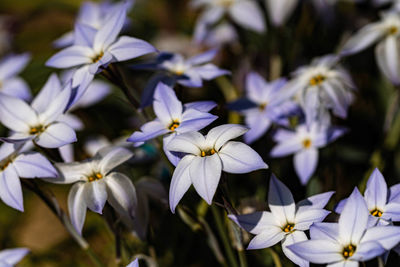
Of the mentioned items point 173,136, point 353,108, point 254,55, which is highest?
point 173,136

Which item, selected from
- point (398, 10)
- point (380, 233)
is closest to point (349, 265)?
point (380, 233)

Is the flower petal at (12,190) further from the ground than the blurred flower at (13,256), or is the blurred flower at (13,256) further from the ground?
the flower petal at (12,190)

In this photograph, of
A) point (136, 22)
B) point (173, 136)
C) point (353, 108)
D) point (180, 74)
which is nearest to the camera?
point (173, 136)

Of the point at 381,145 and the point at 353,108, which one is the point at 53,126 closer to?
the point at 381,145

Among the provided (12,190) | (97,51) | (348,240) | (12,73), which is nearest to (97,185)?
(12,190)

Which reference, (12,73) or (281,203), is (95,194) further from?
(12,73)

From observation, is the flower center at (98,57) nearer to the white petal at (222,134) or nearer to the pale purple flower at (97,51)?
the pale purple flower at (97,51)

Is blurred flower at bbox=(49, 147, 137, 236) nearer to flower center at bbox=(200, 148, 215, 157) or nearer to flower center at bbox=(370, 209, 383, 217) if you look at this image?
flower center at bbox=(200, 148, 215, 157)

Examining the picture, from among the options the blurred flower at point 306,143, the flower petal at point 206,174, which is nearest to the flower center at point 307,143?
the blurred flower at point 306,143
